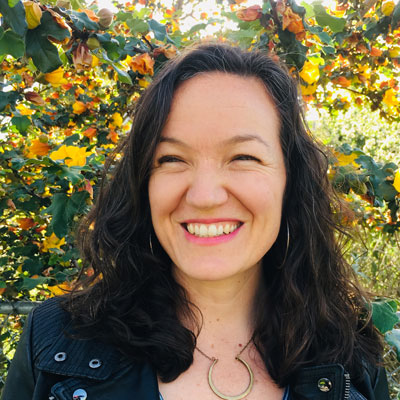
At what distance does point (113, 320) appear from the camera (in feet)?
4.12

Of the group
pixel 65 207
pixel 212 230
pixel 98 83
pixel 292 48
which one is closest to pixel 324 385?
pixel 212 230

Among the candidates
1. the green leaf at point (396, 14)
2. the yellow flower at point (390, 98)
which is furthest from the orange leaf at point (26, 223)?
the yellow flower at point (390, 98)

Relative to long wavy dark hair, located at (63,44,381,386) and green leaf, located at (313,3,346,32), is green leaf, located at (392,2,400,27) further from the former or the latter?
long wavy dark hair, located at (63,44,381,386)

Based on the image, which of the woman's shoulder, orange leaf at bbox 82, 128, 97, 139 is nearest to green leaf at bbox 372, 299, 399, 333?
the woman's shoulder

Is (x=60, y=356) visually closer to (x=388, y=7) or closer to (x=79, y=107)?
(x=79, y=107)

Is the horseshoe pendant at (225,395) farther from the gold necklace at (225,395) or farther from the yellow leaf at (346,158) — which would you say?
the yellow leaf at (346,158)

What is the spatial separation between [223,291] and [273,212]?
0.97 feet

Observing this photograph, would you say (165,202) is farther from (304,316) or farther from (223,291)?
(304,316)

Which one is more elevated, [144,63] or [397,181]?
[144,63]

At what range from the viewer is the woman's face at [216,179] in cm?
111

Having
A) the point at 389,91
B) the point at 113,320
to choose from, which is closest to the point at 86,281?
the point at 113,320

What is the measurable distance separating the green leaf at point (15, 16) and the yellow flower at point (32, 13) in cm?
2

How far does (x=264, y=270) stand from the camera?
1476 millimetres

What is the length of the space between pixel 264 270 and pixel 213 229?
42 cm
